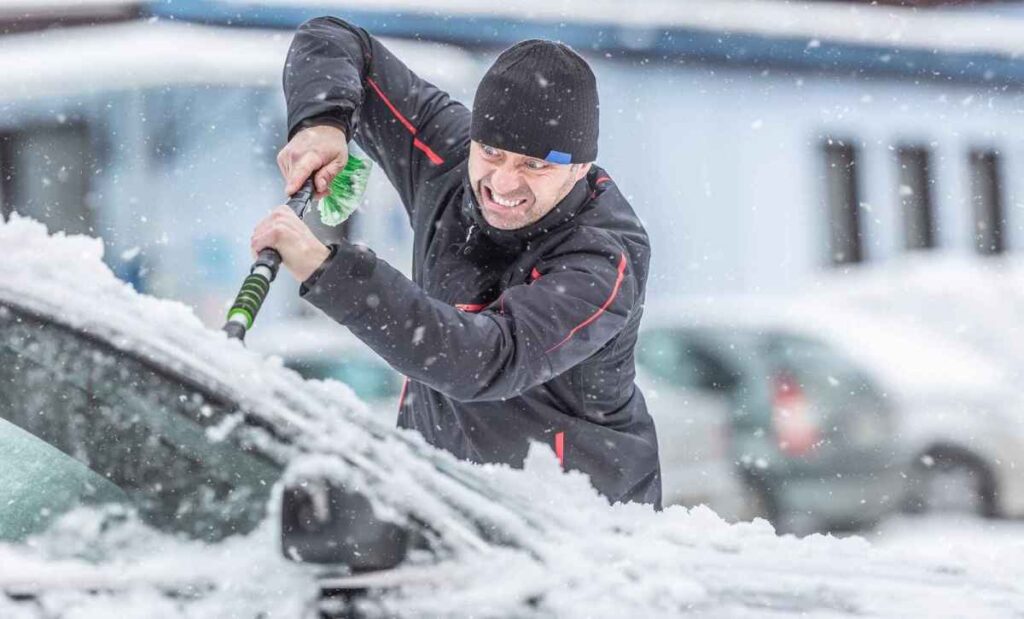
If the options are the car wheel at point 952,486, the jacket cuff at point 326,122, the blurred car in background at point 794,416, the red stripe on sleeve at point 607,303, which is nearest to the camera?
the red stripe on sleeve at point 607,303

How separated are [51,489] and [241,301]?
36cm

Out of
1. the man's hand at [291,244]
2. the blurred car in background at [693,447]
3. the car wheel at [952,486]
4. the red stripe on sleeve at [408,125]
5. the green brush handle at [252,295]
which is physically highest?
the red stripe on sleeve at [408,125]

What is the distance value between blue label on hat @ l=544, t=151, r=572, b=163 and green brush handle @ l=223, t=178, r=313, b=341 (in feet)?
2.27

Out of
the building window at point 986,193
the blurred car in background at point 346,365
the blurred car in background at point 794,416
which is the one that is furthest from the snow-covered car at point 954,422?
the building window at point 986,193

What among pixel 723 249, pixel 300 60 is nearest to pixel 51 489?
pixel 300 60

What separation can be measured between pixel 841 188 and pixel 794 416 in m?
5.90

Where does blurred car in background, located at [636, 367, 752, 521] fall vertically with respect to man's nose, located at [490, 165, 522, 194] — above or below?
below

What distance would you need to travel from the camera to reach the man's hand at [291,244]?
75.1 inches

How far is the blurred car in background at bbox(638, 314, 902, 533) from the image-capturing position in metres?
6.49

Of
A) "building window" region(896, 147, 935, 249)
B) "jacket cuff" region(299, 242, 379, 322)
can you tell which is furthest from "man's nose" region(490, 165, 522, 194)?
"building window" region(896, 147, 935, 249)

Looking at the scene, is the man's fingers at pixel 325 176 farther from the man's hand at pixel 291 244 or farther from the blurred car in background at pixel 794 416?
the blurred car in background at pixel 794 416

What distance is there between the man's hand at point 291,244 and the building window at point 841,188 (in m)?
10.5

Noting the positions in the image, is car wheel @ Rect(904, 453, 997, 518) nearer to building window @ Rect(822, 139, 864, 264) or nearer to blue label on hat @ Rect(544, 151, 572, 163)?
blue label on hat @ Rect(544, 151, 572, 163)

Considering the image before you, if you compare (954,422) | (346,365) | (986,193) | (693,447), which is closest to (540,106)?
(693,447)
